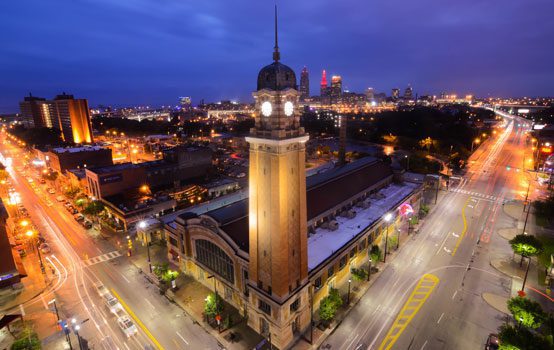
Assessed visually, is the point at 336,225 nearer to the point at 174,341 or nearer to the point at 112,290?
the point at 174,341

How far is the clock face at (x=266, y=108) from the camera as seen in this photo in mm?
31819

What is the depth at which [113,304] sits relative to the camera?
142ft

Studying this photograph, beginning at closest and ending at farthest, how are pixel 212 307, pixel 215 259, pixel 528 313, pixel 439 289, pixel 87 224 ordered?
pixel 528 313 < pixel 212 307 < pixel 215 259 < pixel 439 289 < pixel 87 224

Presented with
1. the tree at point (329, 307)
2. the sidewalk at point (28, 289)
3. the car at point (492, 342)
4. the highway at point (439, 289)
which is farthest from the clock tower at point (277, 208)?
the sidewalk at point (28, 289)

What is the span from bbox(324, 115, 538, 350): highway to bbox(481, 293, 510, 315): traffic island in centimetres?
79

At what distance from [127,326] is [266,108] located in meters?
34.2

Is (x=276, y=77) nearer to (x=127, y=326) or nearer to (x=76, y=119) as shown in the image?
(x=127, y=326)

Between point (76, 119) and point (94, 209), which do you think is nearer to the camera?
point (94, 209)

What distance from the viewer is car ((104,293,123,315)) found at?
42250mm

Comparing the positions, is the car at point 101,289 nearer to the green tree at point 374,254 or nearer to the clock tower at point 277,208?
the clock tower at point 277,208

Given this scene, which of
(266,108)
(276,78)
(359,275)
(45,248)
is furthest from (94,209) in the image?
(359,275)

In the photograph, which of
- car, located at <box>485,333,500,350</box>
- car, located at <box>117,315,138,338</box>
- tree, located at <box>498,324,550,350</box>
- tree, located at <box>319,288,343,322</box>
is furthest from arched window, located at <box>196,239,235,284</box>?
car, located at <box>485,333,500,350</box>

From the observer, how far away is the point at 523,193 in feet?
295

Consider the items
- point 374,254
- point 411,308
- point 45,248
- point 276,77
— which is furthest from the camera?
point 45,248
